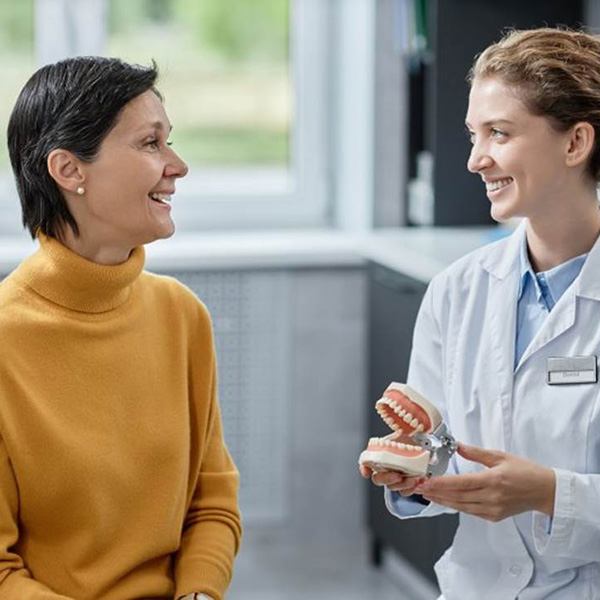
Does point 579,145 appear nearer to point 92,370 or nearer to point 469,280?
point 469,280

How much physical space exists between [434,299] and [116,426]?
495mm

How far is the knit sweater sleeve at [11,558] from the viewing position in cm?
174

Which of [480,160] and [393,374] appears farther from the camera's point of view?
[393,374]

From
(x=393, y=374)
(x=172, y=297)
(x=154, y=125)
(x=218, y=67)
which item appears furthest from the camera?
(x=218, y=67)

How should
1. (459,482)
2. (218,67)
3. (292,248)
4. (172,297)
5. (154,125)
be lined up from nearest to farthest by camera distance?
(459,482) < (154,125) < (172,297) < (292,248) < (218,67)

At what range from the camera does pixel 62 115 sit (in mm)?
1794

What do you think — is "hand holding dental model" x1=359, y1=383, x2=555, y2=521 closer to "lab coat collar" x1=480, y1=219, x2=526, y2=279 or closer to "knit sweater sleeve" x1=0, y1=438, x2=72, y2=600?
"lab coat collar" x1=480, y1=219, x2=526, y2=279

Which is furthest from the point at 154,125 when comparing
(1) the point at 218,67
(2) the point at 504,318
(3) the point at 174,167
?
(1) the point at 218,67

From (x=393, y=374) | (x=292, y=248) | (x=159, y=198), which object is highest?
(x=159, y=198)

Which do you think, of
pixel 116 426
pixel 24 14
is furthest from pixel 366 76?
pixel 116 426

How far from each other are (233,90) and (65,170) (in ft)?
7.50

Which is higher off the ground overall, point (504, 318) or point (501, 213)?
point (501, 213)

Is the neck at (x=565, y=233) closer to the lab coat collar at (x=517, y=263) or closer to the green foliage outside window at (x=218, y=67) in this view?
the lab coat collar at (x=517, y=263)

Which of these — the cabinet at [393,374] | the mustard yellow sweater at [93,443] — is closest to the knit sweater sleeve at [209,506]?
the mustard yellow sweater at [93,443]
